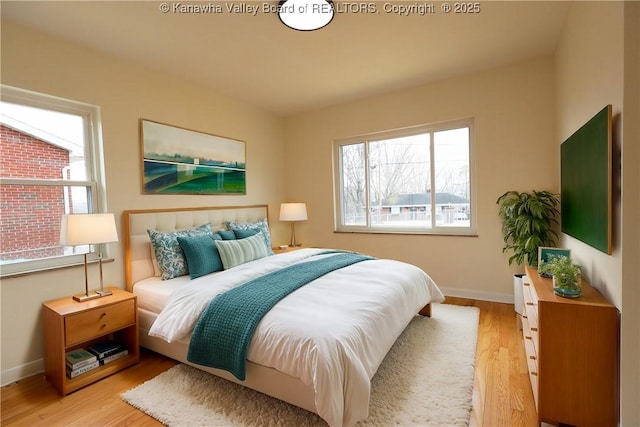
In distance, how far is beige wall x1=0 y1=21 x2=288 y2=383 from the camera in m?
2.18

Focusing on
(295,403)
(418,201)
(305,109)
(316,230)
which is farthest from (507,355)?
(305,109)

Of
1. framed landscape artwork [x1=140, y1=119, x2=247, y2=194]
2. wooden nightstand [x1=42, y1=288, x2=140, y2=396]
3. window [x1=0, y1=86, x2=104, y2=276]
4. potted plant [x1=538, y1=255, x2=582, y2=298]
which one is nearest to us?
potted plant [x1=538, y1=255, x2=582, y2=298]

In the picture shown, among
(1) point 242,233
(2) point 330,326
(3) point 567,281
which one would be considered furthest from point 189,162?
(3) point 567,281

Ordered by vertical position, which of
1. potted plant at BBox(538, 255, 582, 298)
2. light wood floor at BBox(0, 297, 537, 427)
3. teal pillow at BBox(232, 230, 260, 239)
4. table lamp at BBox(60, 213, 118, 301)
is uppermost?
table lamp at BBox(60, 213, 118, 301)

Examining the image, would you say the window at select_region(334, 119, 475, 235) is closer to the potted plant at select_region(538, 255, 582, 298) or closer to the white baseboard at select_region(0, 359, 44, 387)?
the potted plant at select_region(538, 255, 582, 298)

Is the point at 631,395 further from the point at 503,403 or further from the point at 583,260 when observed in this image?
the point at 583,260

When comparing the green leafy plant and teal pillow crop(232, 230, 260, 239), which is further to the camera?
teal pillow crop(232, 230, 260, 239)

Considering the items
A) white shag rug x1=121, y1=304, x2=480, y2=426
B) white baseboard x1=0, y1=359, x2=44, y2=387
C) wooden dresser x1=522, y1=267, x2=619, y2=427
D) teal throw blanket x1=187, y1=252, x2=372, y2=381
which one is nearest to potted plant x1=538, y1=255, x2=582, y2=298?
wooden dresser x1=522, y1=267, x2=619, y2=427

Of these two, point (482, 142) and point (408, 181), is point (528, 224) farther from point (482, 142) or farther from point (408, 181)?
point (408, 181)

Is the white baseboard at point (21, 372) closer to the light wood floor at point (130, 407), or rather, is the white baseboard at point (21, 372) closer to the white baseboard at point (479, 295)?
the light wood floor at point (130, 407)

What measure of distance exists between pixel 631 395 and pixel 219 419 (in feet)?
6.68

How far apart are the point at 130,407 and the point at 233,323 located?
0.85m

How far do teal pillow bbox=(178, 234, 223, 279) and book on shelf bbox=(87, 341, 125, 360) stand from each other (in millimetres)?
740

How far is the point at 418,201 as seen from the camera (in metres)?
3.93
